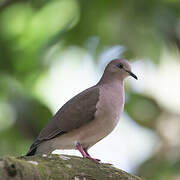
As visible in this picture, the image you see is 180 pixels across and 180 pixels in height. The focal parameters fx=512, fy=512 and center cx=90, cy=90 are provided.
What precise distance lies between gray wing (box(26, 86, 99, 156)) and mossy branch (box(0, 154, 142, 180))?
1132 mm

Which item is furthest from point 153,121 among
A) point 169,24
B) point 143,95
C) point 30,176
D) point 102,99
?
point 30,176

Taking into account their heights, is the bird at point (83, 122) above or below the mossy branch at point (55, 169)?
above

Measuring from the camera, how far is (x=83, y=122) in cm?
535

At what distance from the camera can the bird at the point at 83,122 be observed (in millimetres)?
5305

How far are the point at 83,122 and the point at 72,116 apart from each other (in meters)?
0.18

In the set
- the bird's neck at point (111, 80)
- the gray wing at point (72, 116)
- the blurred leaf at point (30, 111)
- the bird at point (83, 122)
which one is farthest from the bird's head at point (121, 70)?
the blurred leaf at point (30, 111)

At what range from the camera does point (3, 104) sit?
25.2 feet

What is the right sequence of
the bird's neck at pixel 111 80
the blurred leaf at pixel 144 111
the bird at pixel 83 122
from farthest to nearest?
1. the blurred leaf at pixel 144 111
2. the bird's neck at pixel 111 80
3. the bird at pixel 83 122

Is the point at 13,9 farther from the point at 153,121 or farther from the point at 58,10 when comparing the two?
the point at 153,121

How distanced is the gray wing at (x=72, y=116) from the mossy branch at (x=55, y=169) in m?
1.13

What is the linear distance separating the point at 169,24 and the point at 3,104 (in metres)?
2.72

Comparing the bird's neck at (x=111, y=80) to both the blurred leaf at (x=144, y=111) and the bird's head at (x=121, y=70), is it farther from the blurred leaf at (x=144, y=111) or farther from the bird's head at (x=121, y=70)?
the blurred leaf at (x=144, y=111)

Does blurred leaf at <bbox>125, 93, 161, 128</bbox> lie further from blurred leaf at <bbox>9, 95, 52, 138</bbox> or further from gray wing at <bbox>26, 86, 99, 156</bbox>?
gray wing at <bbox>26, 86, 99, 156</bbox>

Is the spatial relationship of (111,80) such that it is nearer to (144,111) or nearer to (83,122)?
(83,122)
